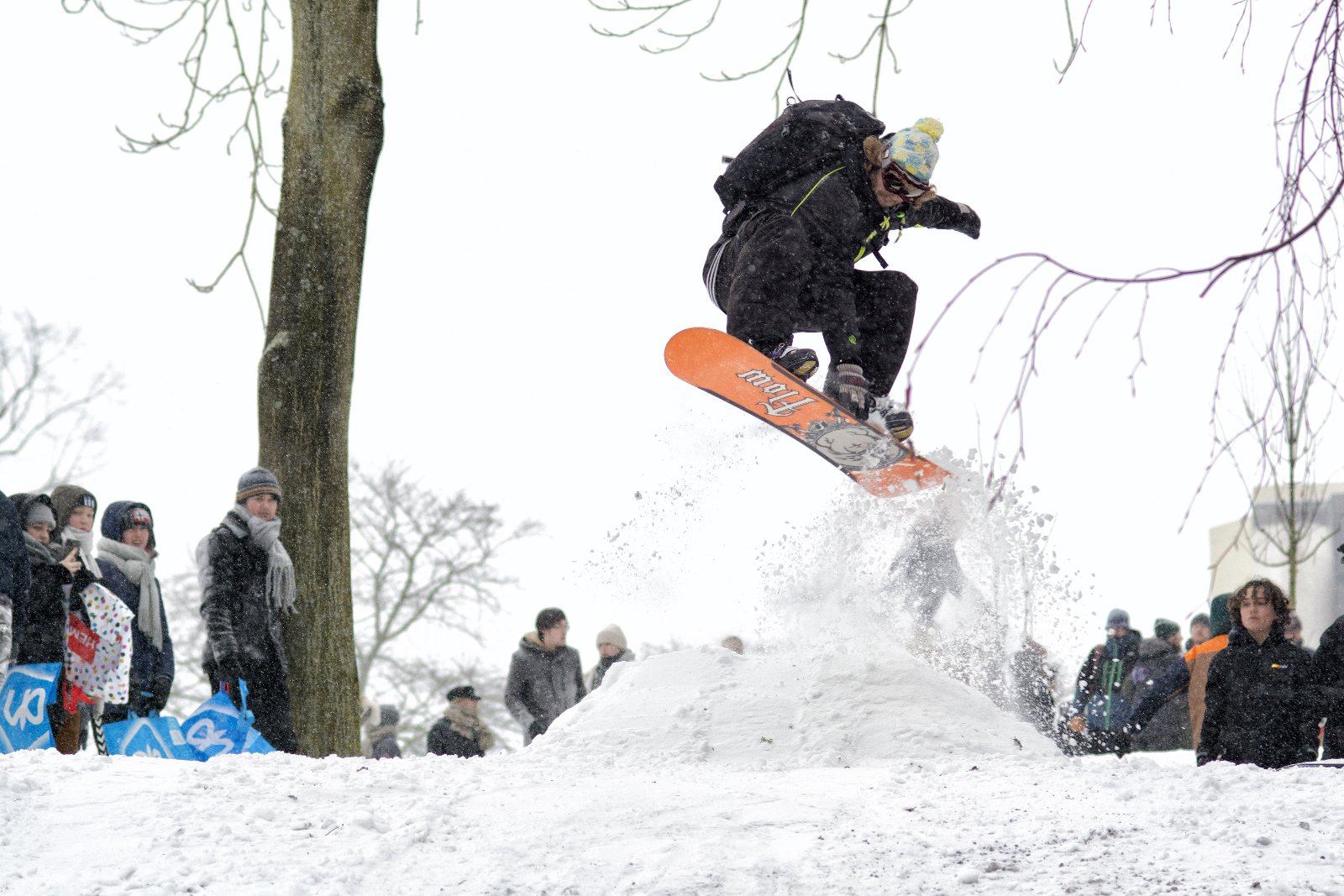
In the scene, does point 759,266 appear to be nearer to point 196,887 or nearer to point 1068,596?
point 1068,596

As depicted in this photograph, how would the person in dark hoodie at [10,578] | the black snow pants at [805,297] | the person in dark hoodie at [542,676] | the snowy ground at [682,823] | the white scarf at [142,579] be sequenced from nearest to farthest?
the snowy ground at [682,823]
the person in dark hoodie at [10,578]
the black snow pants at [805,297]
the white scarf at [142,579]
the person in dark hoodie at [542,676]

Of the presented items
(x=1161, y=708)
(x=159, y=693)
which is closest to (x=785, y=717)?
(x=159, y=693)

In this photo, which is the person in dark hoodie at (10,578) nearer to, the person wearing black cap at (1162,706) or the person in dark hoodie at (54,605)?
the person in dark hoodie at (54,605)

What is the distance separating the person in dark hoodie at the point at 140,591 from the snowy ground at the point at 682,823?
61.7 inches

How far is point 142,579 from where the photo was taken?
17.4 feet

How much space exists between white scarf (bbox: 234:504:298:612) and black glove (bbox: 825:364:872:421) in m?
2.35

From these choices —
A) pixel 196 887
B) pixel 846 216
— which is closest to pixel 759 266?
pixel 846 216

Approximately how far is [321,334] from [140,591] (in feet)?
4.46

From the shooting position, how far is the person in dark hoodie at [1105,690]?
7.15 metres

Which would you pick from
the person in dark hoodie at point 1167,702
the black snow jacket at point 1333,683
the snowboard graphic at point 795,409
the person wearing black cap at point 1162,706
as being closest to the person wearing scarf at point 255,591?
the snowboard graphic at point 795,409

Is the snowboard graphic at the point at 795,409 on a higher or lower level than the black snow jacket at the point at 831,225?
lower

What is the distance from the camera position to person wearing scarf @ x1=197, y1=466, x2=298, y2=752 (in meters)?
4.86

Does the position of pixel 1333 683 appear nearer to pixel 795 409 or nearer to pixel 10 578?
pixel 795 409

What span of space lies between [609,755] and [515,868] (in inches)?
52.0
